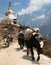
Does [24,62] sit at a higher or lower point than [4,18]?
lower

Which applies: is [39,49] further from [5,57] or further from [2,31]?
[2,31]

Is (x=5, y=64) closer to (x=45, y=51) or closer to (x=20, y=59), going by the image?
(x=20, y=59)

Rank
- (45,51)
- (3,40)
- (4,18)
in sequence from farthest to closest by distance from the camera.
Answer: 1. (4,18)
2. (3,40)
3. (45,51)

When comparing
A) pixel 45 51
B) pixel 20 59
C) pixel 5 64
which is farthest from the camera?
pixel 45 51

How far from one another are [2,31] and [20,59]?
25.7 meters

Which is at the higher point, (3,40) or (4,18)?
(4,18)

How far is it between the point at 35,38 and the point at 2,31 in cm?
2663

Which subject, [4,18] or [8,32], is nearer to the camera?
[8,32]

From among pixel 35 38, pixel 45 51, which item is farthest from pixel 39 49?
pixel 45 51

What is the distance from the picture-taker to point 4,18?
220 ft

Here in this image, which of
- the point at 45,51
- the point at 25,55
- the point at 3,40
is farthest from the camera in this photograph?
the point at 3,40

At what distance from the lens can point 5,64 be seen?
26.1m

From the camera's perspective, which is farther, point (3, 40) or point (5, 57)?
point (3, 40)

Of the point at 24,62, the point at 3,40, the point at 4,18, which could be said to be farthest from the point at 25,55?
the point at 4,18
